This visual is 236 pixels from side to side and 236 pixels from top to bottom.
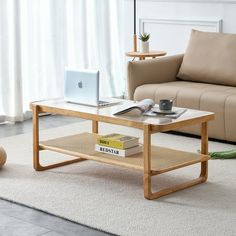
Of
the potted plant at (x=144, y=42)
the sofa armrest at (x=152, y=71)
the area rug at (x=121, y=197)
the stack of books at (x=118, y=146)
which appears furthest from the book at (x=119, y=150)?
the potted plant at (x=144, y=42)

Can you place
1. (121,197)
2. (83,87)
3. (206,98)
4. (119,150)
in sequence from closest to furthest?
(121,197) < (119,150) < (83,87) < (206,98)

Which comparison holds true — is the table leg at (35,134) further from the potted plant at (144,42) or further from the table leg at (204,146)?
the potted plant at (144,42)

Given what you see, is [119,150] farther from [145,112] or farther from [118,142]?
[145,112]

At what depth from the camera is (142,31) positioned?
6.59 m

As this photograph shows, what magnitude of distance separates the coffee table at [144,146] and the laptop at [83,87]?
5cm

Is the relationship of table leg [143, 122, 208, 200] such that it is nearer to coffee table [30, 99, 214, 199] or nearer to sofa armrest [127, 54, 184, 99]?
coffee table [30, 99, 214, 199]

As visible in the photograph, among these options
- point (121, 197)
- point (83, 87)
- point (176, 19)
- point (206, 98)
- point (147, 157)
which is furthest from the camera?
point (176, 19)

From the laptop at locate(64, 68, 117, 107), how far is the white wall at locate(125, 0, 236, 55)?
2102 millimetres

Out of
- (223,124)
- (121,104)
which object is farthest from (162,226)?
(223,124)

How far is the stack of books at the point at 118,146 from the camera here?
3.89 metres

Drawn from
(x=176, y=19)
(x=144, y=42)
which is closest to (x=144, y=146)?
(x=144, y=42)

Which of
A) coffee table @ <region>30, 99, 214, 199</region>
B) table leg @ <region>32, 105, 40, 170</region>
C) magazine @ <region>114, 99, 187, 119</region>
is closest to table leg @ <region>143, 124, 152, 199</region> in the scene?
coffee table @ <region>30, 99, 214, 199</region>

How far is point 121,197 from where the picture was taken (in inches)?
146

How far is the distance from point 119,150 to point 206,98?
1.22 m
